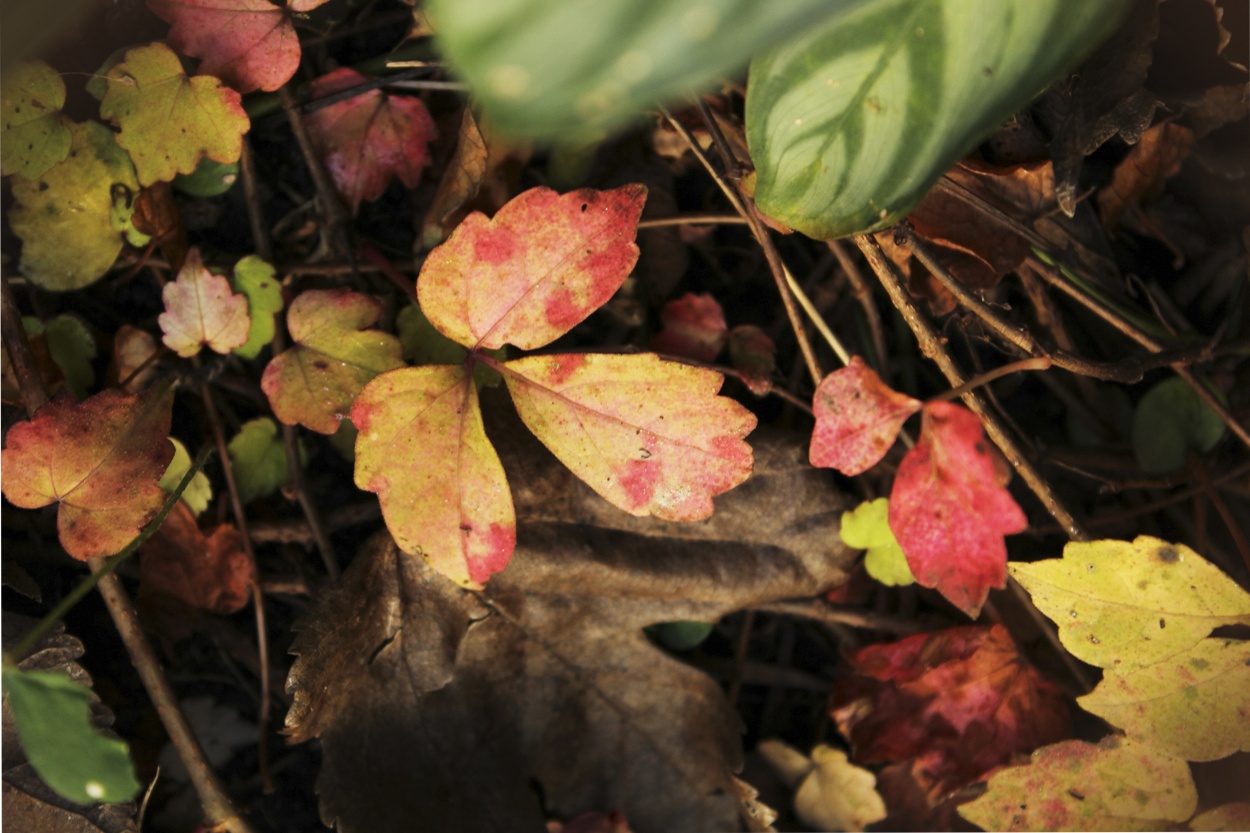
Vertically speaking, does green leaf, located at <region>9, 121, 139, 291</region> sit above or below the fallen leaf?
above

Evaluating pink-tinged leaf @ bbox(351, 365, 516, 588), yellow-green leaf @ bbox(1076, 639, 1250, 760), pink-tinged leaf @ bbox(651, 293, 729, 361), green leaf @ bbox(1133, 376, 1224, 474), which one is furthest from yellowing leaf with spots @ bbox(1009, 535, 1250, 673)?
pink-tinged leaf @ bbox(351, 365, 516, 588)

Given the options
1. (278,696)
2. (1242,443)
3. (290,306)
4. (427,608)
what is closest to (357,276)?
(290,306)

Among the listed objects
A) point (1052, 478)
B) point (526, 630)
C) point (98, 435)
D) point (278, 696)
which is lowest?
point (278, 696)

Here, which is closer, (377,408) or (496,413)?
(377,408)

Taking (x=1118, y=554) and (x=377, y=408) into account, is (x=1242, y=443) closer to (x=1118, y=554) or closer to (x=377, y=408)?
(x=1118, y=554)

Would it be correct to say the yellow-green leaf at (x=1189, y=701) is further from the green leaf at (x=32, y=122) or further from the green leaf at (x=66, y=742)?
the green leaf at (x=32, y=122)

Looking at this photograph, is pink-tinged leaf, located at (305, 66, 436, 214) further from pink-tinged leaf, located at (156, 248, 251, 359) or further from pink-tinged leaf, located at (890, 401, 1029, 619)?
pink-tinged leaf, located at (890, 401, 1029, 619)
